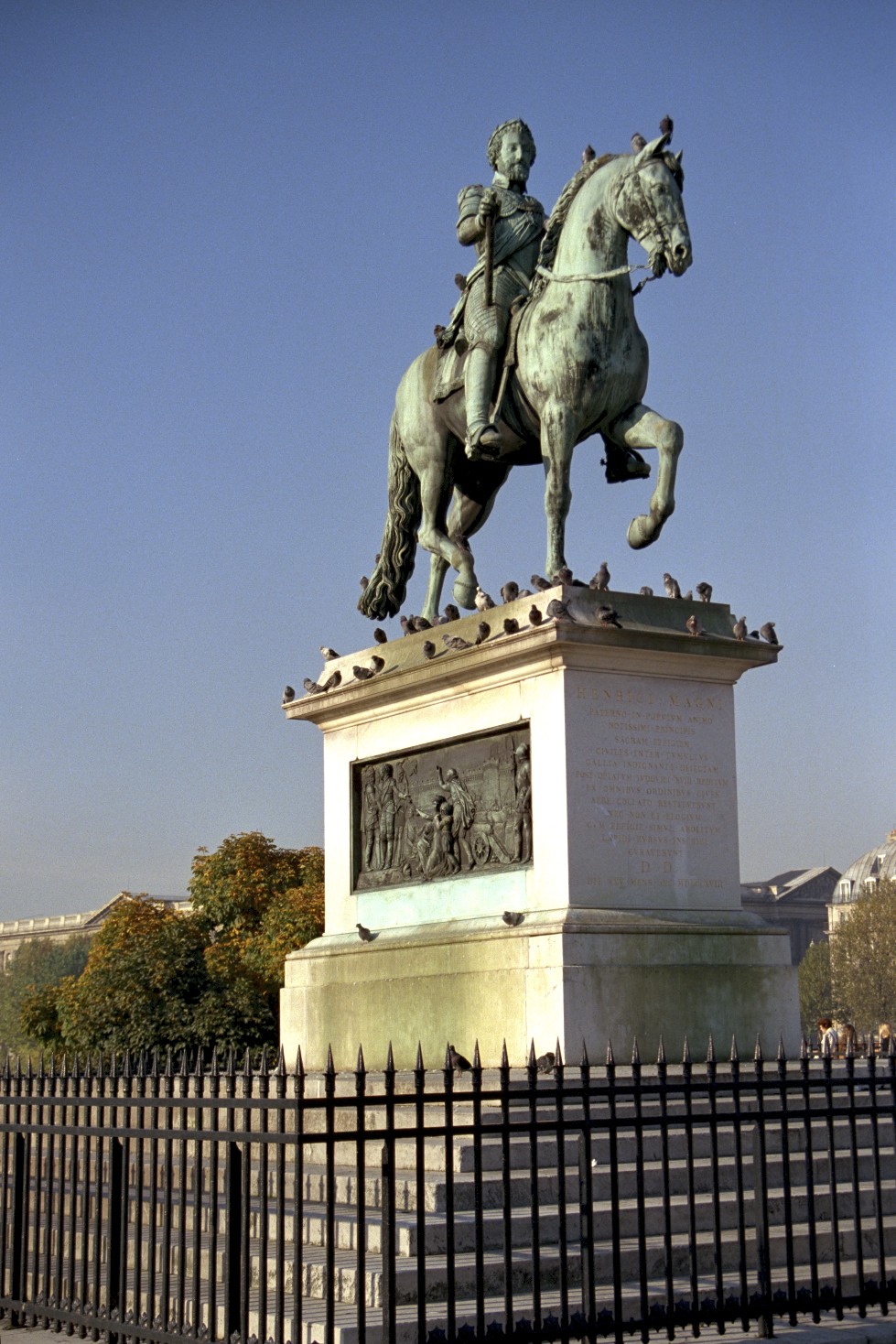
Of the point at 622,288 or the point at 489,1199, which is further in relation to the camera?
the point at 622,288

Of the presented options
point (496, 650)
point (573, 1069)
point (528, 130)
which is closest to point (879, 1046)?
point (573, 1069)

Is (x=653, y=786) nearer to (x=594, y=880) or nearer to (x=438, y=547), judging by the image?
(x=594, y=880)

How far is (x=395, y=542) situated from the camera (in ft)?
56.0

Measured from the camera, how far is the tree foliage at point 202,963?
40.4 m

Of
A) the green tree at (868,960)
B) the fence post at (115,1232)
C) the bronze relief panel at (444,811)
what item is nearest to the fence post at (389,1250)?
the fence post at (115,1232)

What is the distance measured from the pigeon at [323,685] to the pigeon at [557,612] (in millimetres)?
3132

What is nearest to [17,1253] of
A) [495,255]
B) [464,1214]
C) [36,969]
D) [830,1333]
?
[464,1214]

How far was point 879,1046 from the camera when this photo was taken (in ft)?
38.3

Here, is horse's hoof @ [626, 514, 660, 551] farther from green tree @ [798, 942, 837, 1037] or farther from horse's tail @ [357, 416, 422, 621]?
green tree @ [798, 942, 837, 1037]

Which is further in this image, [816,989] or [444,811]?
[816,989]

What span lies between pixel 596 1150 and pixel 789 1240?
1.49 metres

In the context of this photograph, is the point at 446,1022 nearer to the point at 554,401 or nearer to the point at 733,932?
the point at 733,932

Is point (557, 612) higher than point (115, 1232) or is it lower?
higher

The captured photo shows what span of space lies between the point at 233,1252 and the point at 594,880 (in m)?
5.60
